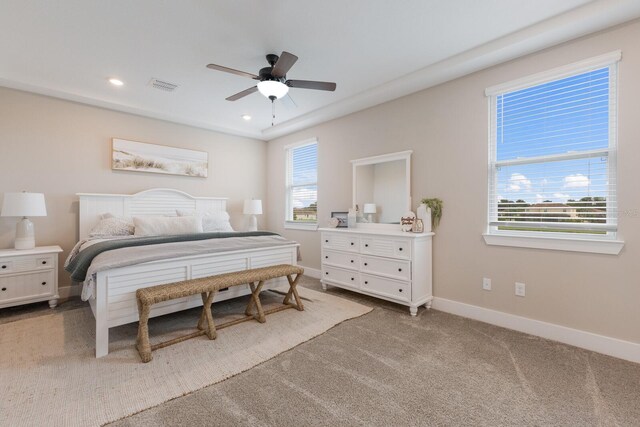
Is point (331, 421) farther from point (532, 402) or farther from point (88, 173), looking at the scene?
point (88, 173)

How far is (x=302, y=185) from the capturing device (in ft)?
16.4

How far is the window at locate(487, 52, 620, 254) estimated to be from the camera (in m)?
2.23

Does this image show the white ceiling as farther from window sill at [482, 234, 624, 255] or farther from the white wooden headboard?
window sill at [482, 234, 624, 255]

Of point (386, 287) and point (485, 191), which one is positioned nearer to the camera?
point (485, 191)

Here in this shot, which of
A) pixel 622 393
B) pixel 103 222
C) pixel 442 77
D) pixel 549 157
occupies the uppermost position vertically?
pixel 442 77

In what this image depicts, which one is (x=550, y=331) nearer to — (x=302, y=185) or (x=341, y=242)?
(x=341, y=242)

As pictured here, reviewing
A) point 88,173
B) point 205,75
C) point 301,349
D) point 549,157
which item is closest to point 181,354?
point 301,349

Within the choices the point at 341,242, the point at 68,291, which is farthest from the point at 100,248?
the point at 341,242

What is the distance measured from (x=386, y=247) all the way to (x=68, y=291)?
13.2 ft

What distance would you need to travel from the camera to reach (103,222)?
357 centimetres

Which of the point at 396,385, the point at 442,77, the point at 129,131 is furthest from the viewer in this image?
the point at 129,131

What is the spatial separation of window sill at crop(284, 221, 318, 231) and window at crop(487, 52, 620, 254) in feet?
8.60

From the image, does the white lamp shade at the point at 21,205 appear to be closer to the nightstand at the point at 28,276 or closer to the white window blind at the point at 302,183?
the nightstand at the point at 28,276

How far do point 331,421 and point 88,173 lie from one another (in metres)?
4.28
